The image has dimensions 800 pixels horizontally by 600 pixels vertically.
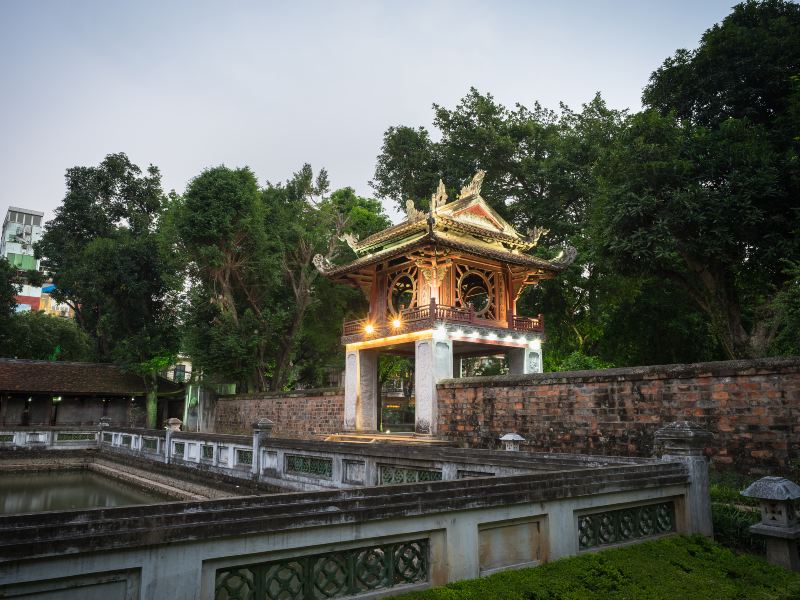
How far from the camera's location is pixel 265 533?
3.67 meters

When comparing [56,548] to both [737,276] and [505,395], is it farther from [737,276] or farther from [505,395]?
[737,276]

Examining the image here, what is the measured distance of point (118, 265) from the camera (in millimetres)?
34375

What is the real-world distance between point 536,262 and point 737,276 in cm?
786

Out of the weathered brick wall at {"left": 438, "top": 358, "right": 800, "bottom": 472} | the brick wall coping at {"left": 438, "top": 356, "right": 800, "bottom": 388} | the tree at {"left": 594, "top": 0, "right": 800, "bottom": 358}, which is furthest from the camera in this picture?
the tree at {"left": 594, "top": 0, "right": 800, "bottom": 358}

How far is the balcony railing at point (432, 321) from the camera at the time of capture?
19508 mm

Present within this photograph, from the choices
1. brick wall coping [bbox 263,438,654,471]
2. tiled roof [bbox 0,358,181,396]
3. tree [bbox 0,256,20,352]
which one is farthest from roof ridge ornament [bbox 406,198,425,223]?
tree [bbox 0,256,20,352]

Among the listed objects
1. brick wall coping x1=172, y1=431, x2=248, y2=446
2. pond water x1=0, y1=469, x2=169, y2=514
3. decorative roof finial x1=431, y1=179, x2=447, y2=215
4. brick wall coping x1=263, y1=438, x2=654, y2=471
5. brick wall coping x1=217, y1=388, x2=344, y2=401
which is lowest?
pond water x1=0, y1=469, x2=169, y2=514

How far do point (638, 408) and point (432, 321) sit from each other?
8.18 metres

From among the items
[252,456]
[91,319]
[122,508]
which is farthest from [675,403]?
[91,319]

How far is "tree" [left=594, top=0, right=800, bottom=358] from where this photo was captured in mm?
17625

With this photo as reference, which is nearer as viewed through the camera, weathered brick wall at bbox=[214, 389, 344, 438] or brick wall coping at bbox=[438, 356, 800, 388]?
brick wall coping at bbox=[438, 356, 800, 388]

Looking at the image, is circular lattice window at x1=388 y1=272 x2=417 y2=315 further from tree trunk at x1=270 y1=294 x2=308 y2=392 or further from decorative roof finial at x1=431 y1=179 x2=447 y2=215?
tree trunk at x1=270 y1=294 x2=308 y2=392

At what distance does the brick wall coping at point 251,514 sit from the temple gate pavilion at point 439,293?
13529mm

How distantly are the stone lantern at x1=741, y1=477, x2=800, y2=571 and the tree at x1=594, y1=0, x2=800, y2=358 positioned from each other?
449 inches
